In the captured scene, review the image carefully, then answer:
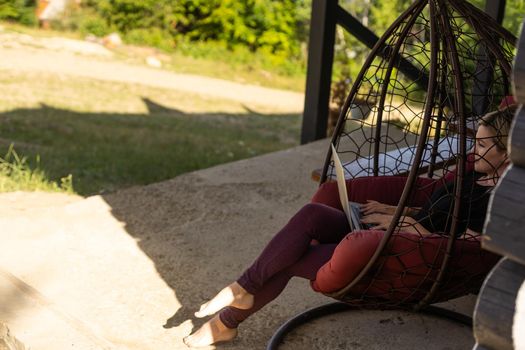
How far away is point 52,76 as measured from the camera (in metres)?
9.71

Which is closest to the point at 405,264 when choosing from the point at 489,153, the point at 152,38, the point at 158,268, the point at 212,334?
the point at 489,153

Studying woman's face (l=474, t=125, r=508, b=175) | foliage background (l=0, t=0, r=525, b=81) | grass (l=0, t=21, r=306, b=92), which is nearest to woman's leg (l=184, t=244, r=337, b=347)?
woman's face (l=474, t=125, r=508, b=175)

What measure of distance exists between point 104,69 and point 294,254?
8.91 meters

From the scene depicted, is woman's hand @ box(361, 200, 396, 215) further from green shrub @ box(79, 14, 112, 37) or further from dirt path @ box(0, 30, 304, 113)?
green shrub @ box(79, 14, 112, 37)

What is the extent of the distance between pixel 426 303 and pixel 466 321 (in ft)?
2.06

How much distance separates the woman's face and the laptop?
17.5 inches

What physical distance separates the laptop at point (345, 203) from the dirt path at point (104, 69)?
25.1 ft

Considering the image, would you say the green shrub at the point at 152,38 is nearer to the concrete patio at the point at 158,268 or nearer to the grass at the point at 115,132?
the grass at the point at 115,132

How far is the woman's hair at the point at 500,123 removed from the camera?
232 centimetres

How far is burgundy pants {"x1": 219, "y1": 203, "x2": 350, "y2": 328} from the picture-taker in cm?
238

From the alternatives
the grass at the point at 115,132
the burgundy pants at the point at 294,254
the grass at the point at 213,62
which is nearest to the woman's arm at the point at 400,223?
the burgundy pants at the point at 294,254

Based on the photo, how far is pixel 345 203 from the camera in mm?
2473

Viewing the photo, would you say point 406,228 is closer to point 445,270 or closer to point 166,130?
point 445,270

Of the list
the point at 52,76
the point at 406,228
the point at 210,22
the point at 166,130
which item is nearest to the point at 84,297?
the point at 406,228
